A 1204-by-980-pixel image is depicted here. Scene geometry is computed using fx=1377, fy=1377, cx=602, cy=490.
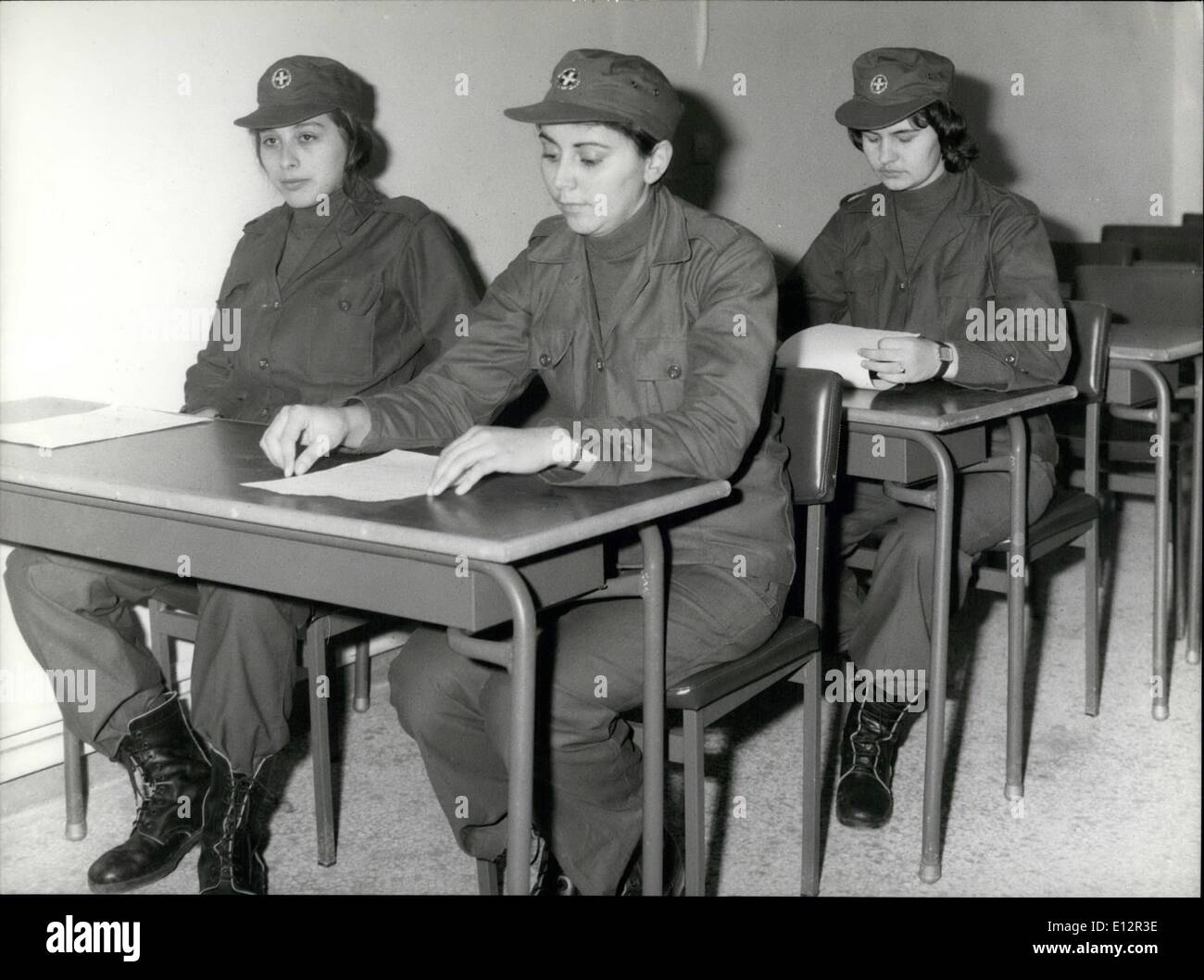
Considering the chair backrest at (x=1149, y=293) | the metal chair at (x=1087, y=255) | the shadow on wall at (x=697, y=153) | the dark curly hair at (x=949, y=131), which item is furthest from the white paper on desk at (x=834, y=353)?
the metal chair at (x=1087, y=255)

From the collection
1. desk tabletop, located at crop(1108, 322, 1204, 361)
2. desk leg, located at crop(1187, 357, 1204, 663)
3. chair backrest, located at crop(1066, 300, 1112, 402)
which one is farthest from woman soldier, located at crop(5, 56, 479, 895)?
desk leg, located at crop(1187, 357, 1204, 663)

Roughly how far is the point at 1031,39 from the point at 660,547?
4.62 m

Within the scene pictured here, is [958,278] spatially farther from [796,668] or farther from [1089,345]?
[796,668]

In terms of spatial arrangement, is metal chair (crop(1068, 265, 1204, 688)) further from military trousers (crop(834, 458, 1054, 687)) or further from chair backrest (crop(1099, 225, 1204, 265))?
chair backrest (crop(1099, 225, 1204, 265))

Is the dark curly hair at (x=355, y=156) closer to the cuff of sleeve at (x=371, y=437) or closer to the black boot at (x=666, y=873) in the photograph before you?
the cuff of sleeve at (x=371, y=437)

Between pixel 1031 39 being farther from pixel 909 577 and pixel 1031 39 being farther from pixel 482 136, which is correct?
pixel 909 577

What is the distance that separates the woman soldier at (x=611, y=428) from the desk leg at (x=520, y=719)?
0.78 ft

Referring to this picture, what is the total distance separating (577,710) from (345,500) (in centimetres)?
41

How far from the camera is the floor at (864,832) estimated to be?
7.29 feet

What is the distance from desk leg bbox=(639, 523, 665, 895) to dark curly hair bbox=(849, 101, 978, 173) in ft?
4.68

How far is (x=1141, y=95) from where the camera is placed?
6.57 metres

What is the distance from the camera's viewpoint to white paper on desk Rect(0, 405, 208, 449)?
6.48 feet

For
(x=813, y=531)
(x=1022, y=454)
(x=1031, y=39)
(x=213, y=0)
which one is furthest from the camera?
(x=1031, y=39)

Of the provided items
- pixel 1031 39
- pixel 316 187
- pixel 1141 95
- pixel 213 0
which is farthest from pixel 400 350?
pixel 1141 95
